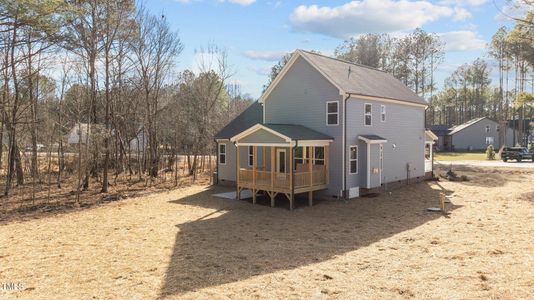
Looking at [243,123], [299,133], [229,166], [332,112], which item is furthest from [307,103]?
[229,166]

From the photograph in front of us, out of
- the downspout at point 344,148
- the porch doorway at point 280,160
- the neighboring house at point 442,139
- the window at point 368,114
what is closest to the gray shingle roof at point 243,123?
the porch doorway at point 280,160

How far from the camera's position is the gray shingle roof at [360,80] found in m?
17.0

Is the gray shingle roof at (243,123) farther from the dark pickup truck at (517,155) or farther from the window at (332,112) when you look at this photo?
the dark pickup truck at (517,155)

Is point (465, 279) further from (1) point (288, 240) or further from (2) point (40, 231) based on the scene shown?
(2) point (40, 231)

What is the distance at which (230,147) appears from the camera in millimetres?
21266

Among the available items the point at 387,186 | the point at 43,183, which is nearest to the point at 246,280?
the point at 387,186

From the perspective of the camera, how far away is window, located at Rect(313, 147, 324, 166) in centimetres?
1706

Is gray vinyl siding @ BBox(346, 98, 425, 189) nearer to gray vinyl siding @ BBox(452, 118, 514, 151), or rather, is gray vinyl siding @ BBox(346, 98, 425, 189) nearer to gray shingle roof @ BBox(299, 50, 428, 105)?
gray shingle roof @ BBox(299, 50, 428, 105)

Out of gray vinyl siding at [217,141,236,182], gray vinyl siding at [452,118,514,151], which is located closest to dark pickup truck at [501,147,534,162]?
gray vinyl siding at [452,118,514,151]

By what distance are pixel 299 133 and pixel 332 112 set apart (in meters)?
2.06

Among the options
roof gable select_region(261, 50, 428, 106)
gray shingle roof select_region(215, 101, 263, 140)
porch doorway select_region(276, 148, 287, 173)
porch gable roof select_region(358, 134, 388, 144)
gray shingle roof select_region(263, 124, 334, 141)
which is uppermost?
roof gable select_region(261, 50, 428, 106)

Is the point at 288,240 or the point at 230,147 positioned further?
the point at 230,147

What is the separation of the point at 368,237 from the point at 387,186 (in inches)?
346

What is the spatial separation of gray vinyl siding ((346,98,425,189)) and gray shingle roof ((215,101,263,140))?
22.5 ft
